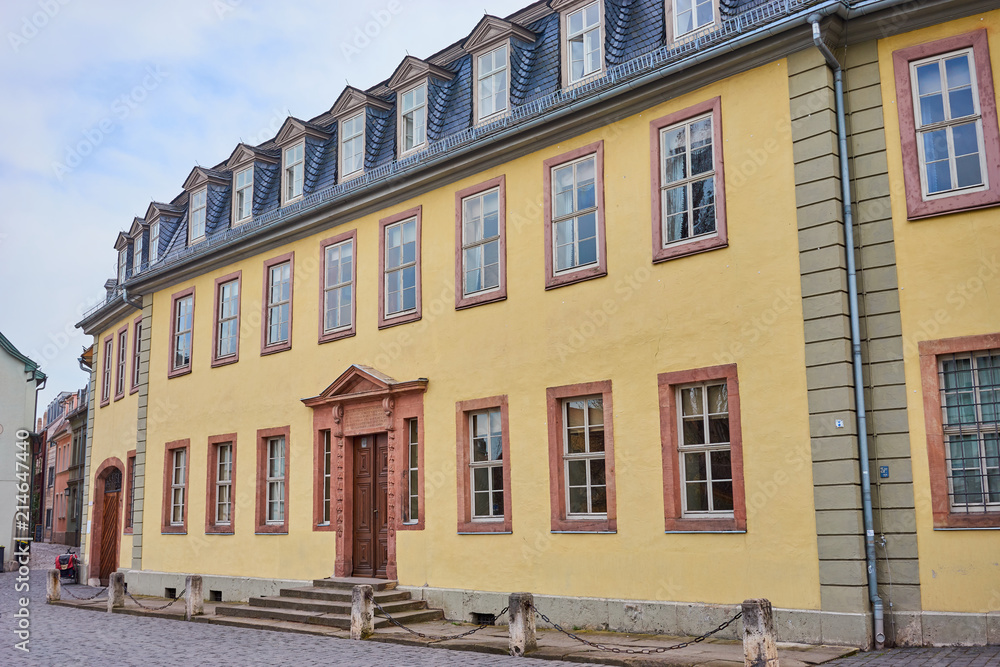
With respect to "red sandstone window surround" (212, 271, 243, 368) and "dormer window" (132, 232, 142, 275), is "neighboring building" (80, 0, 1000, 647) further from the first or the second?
"dormer window" (132, 232, 142, 275)

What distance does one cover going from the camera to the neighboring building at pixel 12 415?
34688 mm

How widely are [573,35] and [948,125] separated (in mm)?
5838

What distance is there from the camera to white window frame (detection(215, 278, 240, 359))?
2111cm

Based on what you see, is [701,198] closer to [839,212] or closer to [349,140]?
[839,212]

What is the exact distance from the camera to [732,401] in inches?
485

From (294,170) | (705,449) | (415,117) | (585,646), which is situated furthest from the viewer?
(294,170)

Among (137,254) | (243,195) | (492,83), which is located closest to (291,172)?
(243,195)

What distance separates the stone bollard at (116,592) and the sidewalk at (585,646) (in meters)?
3.04

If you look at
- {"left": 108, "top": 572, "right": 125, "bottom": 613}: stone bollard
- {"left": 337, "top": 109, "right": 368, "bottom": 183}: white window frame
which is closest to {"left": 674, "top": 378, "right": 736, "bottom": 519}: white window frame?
{"left": 337, "top": 109, "right": 368, "bottom": 183}: white window frame

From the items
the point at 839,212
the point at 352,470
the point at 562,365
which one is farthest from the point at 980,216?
the point at 352,470

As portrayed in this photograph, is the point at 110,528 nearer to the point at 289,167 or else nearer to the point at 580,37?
the point at 289,167

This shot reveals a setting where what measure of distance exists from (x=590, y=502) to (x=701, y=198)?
4470mm

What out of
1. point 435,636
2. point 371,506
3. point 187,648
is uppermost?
point 371,506

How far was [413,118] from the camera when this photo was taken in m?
17.8
